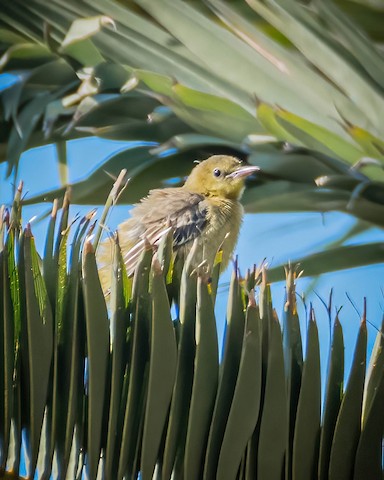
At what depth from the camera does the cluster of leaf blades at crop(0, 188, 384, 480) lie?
3.23 ft

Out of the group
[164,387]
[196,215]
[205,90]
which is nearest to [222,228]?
[196,215]

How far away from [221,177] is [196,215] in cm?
8

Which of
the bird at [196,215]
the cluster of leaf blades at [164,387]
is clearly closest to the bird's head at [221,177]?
the bird at [196,215]

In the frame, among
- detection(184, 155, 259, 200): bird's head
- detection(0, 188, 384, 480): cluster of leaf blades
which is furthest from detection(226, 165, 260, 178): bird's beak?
detection(0, 188, 384, 480): cluster of leaf blades

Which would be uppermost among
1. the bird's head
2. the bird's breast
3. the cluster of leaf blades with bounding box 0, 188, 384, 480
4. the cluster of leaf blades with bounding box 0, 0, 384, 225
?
the cluster of leaf blades with bounding box 0, 0, 384, 225

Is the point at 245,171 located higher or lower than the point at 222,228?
higher

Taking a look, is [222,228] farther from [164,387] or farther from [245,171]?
[164,387]

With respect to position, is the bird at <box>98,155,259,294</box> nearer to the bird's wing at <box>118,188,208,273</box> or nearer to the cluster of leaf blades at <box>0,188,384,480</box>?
the bird's wing at <box>118,188,208,273</box>

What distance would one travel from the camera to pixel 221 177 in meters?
1.35

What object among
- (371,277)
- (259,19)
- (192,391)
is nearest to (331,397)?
(192,391)

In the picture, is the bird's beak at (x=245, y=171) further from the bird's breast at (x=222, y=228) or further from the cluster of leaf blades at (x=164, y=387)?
the cluster of leaf blades at (x=164, y=387)

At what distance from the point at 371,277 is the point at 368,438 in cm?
33

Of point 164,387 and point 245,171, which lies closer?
point 164,387

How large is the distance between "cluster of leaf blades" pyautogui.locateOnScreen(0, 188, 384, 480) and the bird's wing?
0.86 ft
